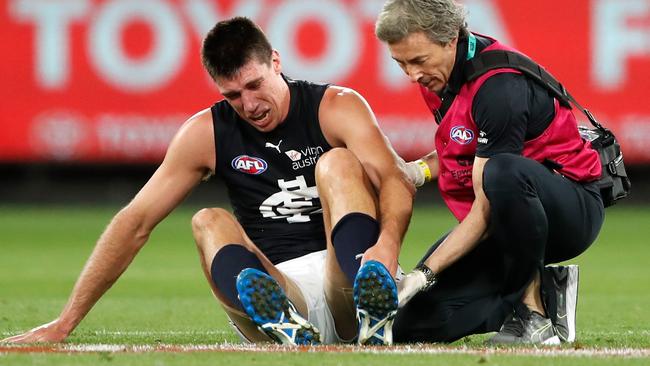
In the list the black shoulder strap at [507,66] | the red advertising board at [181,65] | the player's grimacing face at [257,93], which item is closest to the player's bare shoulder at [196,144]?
the player's grimacing face at [257,93]

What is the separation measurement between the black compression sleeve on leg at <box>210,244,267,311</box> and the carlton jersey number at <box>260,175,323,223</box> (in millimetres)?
567

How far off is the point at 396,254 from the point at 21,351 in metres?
1.41

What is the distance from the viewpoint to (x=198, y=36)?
14.3 m

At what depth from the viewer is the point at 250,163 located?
16.9 feet

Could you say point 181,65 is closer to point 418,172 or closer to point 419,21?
point 418,172

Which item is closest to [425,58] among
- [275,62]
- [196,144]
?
[275,62]

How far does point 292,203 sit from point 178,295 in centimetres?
287

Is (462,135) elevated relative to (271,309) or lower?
elevated

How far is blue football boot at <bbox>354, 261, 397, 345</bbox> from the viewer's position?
4.30 meters

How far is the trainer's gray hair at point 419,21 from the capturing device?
4738 millimetres

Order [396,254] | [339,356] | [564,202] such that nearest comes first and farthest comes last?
[339,356] < [396,254] < [564,202]

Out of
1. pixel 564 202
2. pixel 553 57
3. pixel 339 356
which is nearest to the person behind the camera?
pixel 339 356

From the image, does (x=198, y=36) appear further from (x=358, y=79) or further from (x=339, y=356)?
(x=339, y=356)

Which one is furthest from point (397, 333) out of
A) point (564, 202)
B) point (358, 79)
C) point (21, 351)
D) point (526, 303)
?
point (358, 79)
